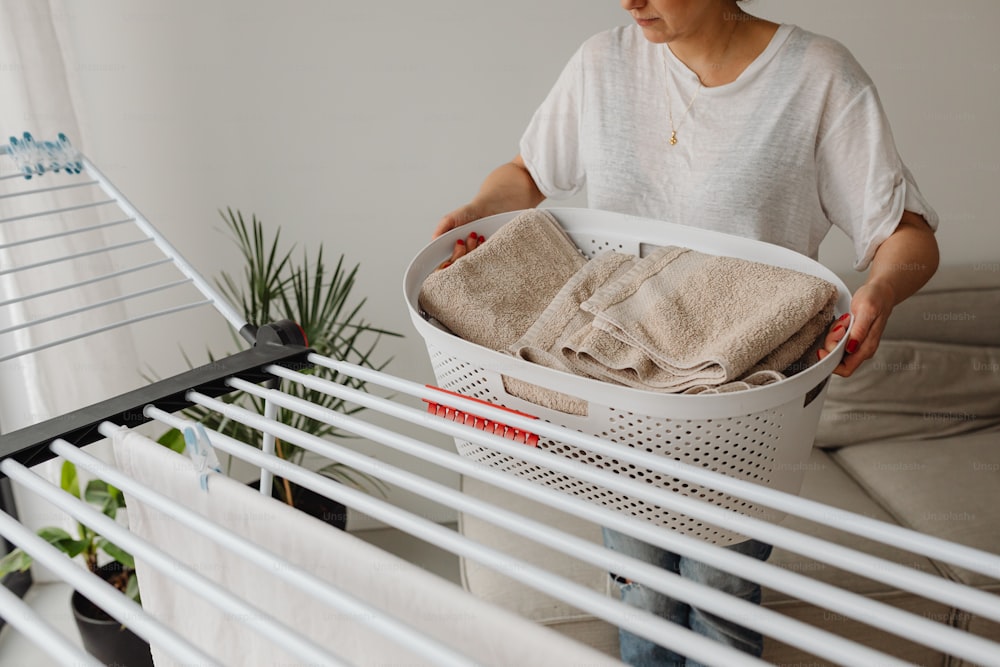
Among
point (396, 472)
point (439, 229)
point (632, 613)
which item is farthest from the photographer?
point (439, 229)

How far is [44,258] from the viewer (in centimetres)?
153

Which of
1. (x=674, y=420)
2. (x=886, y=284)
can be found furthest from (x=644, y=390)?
(x=886, y=284)

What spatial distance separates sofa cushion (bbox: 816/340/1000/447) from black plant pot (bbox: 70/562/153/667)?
4.69 feet

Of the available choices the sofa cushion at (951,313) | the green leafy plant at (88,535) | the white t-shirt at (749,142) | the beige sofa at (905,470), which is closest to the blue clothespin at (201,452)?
the white t-shirt at (749,142)

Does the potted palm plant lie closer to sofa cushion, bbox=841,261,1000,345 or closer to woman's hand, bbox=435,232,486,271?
woman's hand, bbox=435,232,486,271

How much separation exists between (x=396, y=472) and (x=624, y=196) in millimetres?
585

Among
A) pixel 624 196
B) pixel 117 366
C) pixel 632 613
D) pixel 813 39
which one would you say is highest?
pixel 813 39

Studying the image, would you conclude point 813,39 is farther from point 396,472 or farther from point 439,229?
point 396,472

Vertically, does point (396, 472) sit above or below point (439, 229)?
below

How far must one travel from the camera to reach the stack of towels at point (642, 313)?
2.14ft

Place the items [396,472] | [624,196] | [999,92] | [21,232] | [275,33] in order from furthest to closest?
[999,92] < [275,33] < [21,232] < [624,196] < [396,472]

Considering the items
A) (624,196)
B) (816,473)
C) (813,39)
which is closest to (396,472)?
(624,196)

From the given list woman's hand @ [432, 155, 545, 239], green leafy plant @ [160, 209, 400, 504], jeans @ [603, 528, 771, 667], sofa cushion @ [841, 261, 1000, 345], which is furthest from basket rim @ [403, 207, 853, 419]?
sofa cushion @ [841, 261, 1000, 345]

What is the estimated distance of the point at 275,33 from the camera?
1.84m
